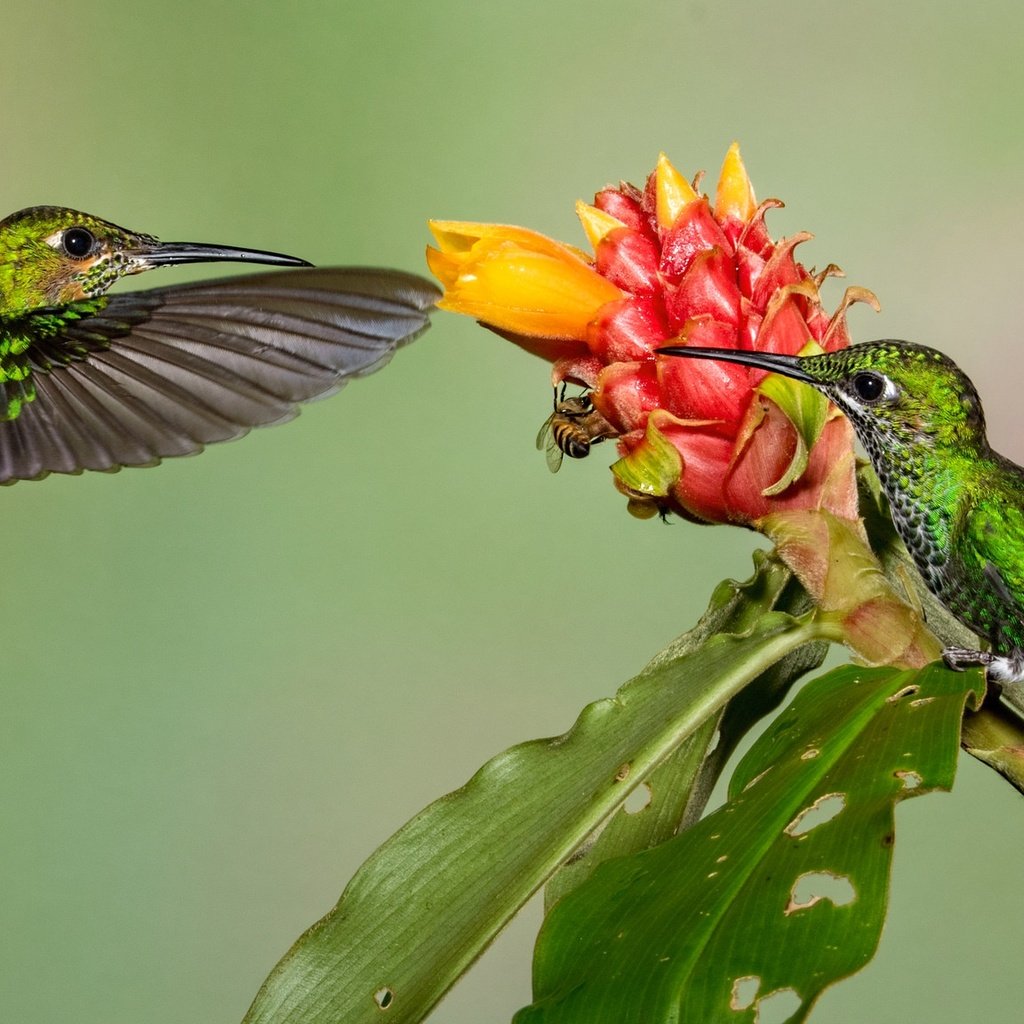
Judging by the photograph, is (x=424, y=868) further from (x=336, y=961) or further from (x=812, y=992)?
(x=812, y=992)

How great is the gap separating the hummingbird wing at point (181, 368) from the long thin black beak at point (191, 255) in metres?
0.02

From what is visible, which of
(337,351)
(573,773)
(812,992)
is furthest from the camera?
(337,351)

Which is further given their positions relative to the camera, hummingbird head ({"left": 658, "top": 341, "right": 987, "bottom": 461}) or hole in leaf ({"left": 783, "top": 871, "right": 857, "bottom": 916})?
hummingbird head ({"left": 658, "top": 341, "right": 987, "bottom": 461})

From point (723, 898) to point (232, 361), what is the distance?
66 cm

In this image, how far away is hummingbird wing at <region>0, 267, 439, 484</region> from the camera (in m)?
0.99

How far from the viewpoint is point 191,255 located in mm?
967

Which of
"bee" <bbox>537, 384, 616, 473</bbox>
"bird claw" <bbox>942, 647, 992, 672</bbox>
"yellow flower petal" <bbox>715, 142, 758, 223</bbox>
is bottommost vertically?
"bird claw" <bbox>942, 647, 992, 672</bbox>

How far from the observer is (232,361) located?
105 cm

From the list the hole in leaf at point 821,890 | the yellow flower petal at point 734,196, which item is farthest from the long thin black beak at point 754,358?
the hole in leaf at point 821,890

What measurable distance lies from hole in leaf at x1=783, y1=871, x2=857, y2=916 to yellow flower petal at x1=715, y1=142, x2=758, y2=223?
1.23 ft

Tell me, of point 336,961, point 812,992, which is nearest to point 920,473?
point 812,992

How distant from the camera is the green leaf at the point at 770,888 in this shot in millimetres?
544

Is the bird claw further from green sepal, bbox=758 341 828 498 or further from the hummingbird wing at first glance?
the hummingbird wing

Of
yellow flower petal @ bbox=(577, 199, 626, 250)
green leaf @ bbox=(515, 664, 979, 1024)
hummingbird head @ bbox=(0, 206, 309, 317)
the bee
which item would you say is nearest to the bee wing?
the bee
